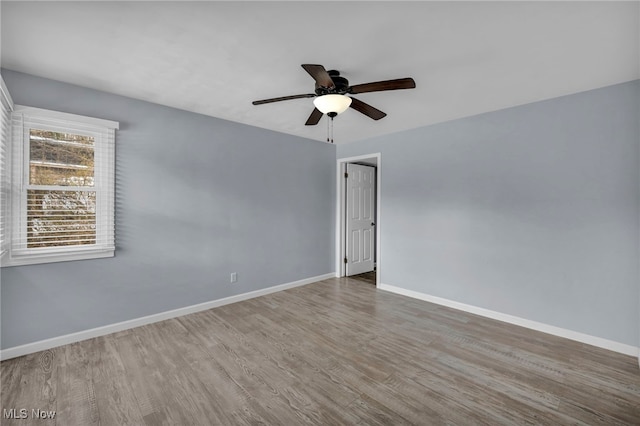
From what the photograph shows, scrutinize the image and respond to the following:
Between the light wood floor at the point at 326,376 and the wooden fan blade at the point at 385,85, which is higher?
the wooden fan blade at the point at 385,85

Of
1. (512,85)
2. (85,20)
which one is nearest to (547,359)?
(512,85)

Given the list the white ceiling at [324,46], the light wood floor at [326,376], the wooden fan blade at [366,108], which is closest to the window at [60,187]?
the white ceiling at [324,46]

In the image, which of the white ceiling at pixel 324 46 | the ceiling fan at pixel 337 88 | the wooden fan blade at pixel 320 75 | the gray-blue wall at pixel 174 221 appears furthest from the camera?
the gray-blue wall at pixel 174 221

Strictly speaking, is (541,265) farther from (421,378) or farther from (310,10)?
(310,10)

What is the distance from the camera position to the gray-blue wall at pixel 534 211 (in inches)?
104

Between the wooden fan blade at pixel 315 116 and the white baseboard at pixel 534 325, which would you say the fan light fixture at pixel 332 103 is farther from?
the white baseboard at pixel 534 325

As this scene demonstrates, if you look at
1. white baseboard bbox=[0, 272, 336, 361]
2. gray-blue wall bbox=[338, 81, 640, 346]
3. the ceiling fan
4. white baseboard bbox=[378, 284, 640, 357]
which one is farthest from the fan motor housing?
white baseboard bbox=[378, 284, 640, 357]

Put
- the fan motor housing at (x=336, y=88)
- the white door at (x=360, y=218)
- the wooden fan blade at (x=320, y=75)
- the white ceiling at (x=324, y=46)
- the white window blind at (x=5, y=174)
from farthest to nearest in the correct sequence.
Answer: the white door at (x=360, y=218) → the white window blind at (x=5, y=174) → the fan motor housing at (x=336, y=88) → the wooden fan blade at (x=320, y=75) → the white ceiling at (x=324, y=46)

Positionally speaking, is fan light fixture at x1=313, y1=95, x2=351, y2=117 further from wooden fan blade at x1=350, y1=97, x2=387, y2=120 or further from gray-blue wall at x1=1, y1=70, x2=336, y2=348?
gray-blue wall at x1=1, y1=70, x2=336, y2=348

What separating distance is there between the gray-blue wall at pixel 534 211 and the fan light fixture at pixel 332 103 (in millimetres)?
2137

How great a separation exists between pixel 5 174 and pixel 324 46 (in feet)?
9.16

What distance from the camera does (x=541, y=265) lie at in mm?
3059

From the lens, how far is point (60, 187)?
8.70ft

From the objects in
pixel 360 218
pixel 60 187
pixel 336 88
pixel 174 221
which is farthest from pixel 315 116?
pixel 360 218
